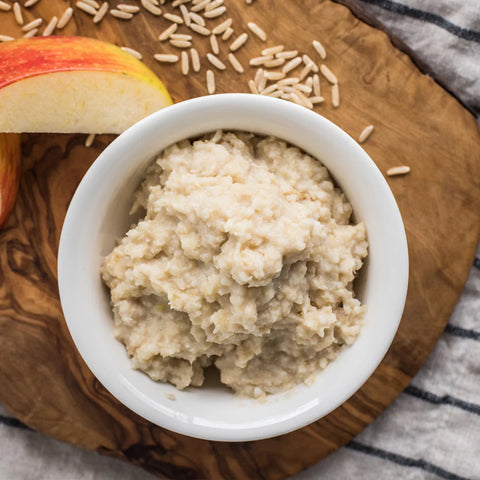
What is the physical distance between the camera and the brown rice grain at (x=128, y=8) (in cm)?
204

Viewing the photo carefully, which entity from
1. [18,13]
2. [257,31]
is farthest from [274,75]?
[18,13]

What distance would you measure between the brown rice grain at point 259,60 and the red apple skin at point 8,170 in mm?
790

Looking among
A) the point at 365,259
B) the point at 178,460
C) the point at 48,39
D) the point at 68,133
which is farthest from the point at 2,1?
the point at 178,460

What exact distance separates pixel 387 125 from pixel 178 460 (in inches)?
52.6

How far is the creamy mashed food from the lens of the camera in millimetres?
1513

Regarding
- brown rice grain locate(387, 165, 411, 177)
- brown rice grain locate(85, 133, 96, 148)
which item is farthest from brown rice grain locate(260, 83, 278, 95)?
brown rice grain locate(85, 133, 96, 148)

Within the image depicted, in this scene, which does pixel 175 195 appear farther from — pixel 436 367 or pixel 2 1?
pixel 436 367

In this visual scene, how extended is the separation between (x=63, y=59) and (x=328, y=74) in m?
0.82

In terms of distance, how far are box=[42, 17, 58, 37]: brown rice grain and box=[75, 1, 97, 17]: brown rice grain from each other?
0.08 metres

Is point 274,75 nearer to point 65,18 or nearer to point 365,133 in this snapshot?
point 365,133

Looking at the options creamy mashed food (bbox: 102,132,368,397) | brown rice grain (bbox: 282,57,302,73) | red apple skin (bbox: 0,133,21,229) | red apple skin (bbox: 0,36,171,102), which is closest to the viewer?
creamy mashed food (bbox: 102,132,368,397)

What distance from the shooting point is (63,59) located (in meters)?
1.85

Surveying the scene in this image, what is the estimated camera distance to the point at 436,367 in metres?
2.32

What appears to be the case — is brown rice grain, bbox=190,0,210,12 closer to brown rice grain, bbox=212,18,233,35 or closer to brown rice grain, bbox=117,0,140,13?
brown rice grain, bbox=212,18,233,35
